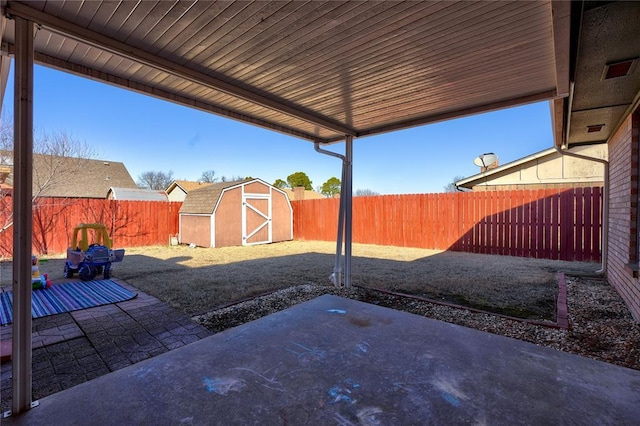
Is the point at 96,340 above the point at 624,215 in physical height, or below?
below

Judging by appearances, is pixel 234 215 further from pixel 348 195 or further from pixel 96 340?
pixel 96 340

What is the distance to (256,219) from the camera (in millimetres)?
11648

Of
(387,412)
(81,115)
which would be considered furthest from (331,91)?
(81,115)

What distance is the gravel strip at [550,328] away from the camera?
2.53 metres

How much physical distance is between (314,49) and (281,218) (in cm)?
1063

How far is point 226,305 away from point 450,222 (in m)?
7.60

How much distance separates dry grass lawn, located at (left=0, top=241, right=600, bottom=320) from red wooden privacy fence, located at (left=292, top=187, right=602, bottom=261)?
0.65 metres

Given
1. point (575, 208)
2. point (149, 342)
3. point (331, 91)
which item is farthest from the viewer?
point (575, 208)

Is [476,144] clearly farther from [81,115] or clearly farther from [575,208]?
[81,115]

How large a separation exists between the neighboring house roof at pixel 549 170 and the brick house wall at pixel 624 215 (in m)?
7.17

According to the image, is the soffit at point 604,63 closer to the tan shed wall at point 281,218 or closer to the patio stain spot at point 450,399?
the patio stain spot at point 450,399

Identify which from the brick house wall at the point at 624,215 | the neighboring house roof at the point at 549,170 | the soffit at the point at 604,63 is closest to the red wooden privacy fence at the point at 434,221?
the brick house wall at the point at 624,215

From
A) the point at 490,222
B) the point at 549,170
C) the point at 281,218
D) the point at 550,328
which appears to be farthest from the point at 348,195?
the point at 549,170

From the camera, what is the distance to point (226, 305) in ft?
12.5
